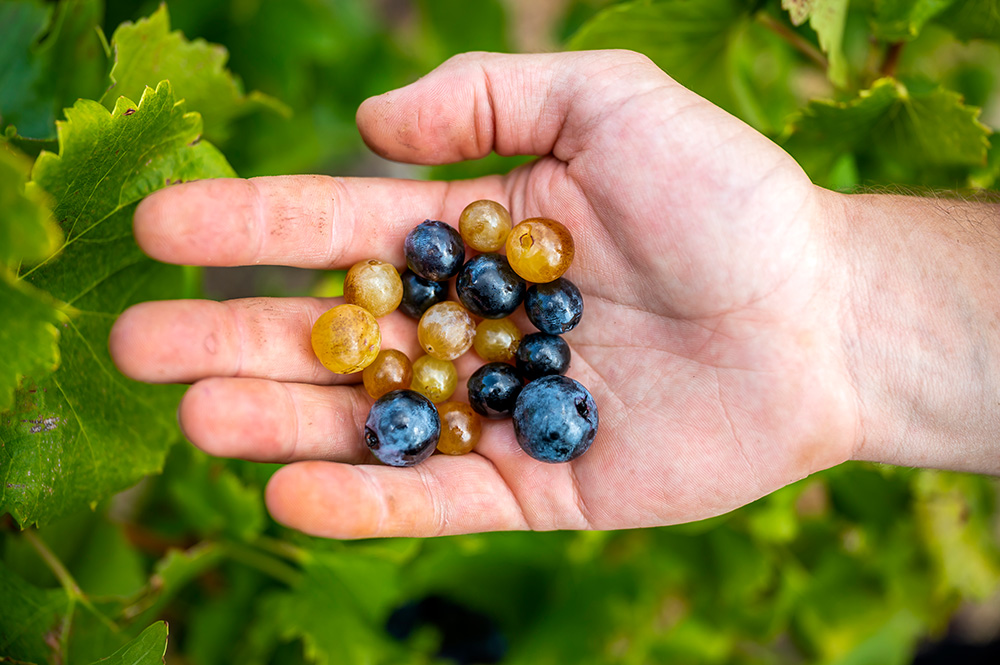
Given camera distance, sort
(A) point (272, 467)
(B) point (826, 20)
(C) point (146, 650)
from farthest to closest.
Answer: (A) point (272, 467)
(B) point (826, 20)
(C) point (146, 650)

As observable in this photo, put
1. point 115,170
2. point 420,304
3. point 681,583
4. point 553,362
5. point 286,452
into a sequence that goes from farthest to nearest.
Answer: point 681,583, point 420,304, point 553,362, point 286,452, point 115,170

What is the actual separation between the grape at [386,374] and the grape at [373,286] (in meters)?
0.14

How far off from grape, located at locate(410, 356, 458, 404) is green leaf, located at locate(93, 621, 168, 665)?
0.85 m

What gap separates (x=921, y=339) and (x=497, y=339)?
3.98ft

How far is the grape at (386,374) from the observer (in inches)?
73.7

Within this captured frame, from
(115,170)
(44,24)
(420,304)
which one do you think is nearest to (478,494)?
(420,304)

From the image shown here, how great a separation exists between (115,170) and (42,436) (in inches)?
25.7

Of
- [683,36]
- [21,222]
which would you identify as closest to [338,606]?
[21,222]

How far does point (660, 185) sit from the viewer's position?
1.81m

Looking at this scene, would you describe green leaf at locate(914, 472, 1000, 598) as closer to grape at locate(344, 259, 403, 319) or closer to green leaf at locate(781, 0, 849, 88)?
green leaf at locate(781, 0, 849, 88)

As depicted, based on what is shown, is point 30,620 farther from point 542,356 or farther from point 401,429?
point 542,356

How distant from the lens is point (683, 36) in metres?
2.22

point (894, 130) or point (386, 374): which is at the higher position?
point (894, 130)

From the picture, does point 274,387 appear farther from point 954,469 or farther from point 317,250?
point 954,469
